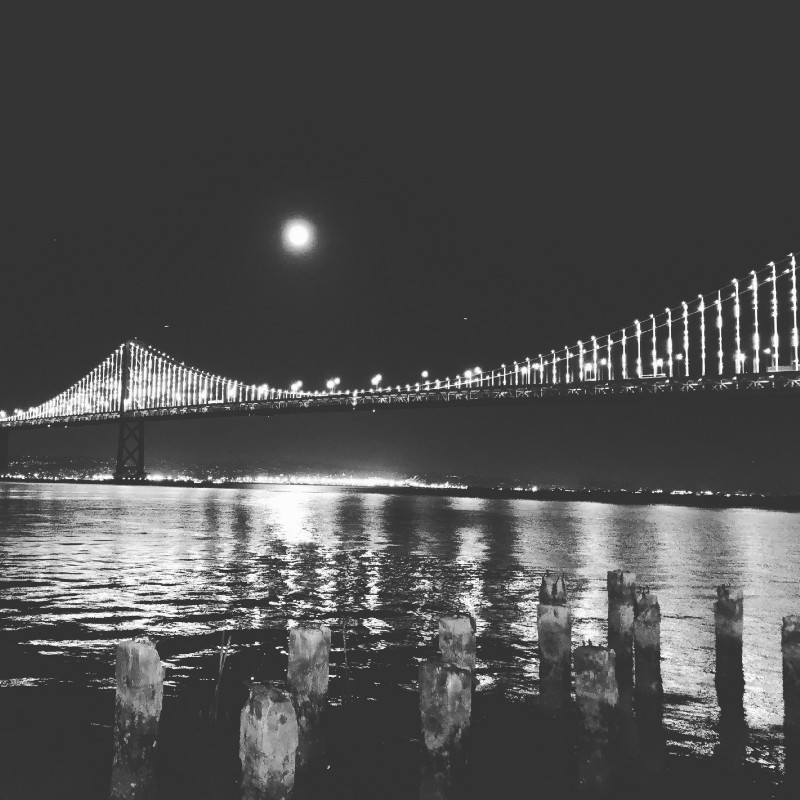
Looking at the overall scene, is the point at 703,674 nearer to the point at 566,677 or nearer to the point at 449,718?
the point at 566,677

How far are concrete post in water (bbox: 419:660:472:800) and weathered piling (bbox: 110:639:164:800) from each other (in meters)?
1.33

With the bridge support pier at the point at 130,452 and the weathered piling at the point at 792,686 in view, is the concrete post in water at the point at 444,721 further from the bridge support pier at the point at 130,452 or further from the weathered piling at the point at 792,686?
the bridge support pier at the point at 130,452

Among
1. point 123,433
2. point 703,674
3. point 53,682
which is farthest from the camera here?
point 123,433

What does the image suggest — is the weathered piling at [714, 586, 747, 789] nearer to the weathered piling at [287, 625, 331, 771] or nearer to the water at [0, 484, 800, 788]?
the water at [0, 484, 800, 788]

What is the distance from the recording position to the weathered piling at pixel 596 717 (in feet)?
14.8

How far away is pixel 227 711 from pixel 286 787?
265 centimetres

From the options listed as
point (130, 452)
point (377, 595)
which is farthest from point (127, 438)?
point (377, 595)

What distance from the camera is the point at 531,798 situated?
15.5ft

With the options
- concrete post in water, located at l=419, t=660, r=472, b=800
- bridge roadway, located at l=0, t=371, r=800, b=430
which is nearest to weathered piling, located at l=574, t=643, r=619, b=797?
concrete post in water, located at l=419, t=660, r=472, b=800

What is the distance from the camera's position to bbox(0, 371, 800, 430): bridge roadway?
46688 mm

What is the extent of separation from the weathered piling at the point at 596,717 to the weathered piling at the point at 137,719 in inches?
88.1

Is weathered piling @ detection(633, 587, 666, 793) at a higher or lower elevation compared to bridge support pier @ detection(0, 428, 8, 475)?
lower

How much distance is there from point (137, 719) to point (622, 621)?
4.29 meters

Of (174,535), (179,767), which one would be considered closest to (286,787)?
(179,767)
